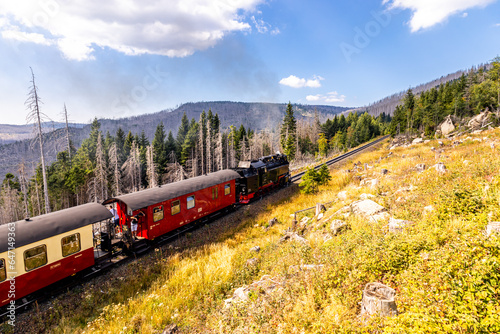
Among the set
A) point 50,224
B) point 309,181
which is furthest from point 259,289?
point 309,181

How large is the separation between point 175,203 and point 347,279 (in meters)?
12.2

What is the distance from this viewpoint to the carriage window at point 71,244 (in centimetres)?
1029

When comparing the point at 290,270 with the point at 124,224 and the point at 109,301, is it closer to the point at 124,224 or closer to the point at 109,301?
the point at 109,301

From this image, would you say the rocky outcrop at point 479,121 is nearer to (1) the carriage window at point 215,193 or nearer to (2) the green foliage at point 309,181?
(2) the green foliage at point 309,181

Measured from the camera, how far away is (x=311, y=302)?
18.5 feet

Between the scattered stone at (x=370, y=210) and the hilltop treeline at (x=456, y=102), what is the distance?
57152 millimetres

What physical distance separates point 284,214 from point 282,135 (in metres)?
47.4

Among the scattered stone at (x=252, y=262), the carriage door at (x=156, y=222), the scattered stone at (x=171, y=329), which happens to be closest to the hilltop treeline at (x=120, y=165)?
the carriage door at (x=156, y=222)

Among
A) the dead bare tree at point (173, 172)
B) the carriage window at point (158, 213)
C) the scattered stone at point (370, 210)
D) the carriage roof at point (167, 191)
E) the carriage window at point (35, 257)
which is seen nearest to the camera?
the carriage window at point (35, 257)

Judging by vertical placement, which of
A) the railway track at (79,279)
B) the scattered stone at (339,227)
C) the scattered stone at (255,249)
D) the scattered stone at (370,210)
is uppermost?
the scattered stone at (370,210)

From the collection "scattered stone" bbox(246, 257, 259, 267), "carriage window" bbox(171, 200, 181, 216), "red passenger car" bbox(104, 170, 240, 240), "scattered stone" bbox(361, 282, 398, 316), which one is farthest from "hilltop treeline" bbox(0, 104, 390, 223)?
"scattered stone" bbox(361, 282, 398, 316)

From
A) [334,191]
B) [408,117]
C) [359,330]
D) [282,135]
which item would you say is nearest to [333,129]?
[408,117]

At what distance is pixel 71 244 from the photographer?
10562 mm

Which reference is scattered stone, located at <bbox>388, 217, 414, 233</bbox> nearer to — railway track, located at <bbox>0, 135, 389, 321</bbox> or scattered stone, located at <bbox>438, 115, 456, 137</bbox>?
railway track, located at <bbox>0, 135, 389, 321</bbox>
